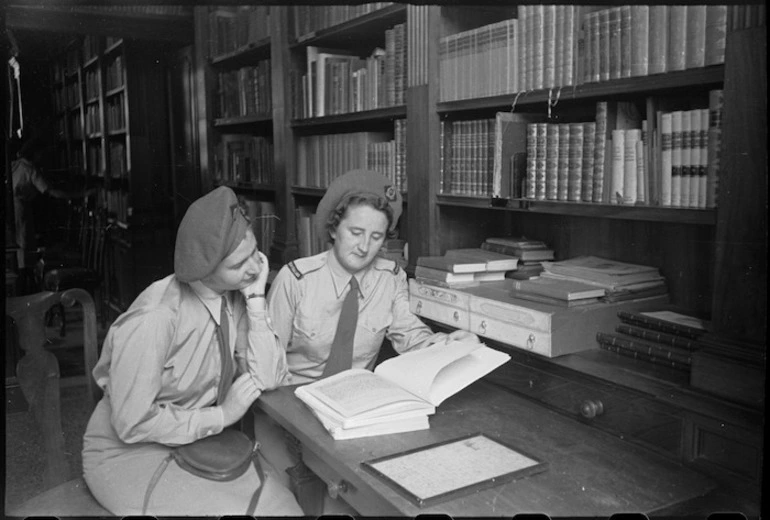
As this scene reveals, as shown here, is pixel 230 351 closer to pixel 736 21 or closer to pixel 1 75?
pixel 1 75

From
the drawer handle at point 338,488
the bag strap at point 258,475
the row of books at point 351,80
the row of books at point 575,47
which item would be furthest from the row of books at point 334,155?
the drawer handle at point 338,488

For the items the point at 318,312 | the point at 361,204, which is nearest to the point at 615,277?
the point at 361,204

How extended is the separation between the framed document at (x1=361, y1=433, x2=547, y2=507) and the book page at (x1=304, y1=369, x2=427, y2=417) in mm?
156

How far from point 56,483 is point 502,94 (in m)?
1.63

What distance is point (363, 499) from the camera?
1.51 metres

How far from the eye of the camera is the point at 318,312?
2.21 metres

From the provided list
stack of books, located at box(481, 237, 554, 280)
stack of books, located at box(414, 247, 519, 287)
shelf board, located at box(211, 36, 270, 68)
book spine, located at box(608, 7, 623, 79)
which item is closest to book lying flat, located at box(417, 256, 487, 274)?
stack of books, located at box(414, 247, 519, 287)

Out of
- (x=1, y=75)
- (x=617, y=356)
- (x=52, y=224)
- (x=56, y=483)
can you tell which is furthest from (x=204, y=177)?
(x=617, y=356)

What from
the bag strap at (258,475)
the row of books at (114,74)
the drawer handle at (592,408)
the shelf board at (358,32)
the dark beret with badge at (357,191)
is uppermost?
the shelf board at (358,32)

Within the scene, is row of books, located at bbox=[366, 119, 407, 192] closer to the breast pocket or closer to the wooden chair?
the breast pocket

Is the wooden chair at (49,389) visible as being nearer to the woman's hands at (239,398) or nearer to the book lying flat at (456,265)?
the woman's hands at (239,398)

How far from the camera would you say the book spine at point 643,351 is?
5.32ft

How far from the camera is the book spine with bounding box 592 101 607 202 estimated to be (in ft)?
6.04

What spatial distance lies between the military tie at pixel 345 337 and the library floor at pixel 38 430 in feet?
2.31
